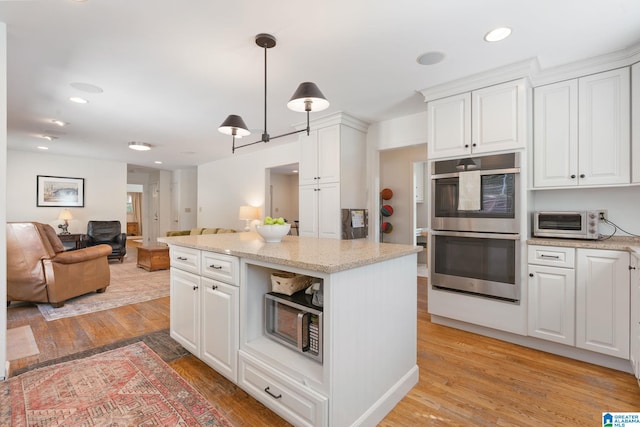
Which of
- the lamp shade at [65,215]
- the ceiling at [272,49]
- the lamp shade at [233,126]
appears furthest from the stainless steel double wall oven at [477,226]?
the lamp shade at [65,215]

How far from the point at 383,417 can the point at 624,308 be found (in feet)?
6.34

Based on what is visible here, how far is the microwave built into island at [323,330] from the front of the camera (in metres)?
1.38

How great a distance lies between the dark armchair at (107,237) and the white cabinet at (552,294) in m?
7.35

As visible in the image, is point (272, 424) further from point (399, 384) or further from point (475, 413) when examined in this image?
point (475, 413)

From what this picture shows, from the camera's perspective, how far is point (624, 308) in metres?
2.08

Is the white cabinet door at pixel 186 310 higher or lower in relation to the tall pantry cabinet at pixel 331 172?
lower

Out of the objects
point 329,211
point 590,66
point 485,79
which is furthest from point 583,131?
point 329,211

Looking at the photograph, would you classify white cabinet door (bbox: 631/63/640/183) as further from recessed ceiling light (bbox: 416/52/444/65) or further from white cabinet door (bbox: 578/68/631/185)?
recessed ceiling light (bbox: 416/52/444/65)

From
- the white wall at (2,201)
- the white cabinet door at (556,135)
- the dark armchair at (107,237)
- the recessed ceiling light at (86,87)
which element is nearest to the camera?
the white wall at (2,201)

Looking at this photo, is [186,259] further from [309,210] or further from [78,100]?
[78,100]

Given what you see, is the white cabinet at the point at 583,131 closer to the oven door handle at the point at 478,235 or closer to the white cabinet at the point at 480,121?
the white cabinet at the point at 480,121

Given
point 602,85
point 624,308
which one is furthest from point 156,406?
point 602,85

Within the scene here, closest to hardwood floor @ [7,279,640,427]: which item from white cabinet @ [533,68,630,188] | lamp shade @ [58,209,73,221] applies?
white cabinet @ [533,68,630,188]

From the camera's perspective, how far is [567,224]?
2.43 m
